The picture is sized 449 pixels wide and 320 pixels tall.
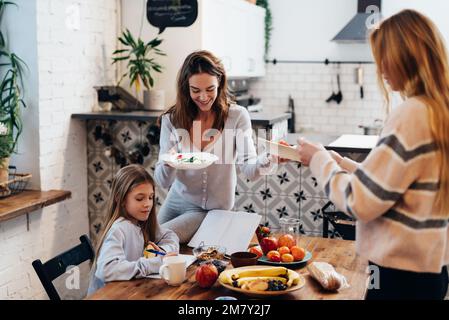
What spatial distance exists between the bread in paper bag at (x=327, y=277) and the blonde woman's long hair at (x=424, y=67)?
45 cm

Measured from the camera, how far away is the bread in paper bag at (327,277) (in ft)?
6.24

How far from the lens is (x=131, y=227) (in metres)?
2.29

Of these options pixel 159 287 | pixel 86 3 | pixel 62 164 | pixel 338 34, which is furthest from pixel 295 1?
pixel 159 287

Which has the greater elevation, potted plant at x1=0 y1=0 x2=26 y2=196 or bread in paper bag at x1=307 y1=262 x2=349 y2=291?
potted plant at x1=0 y1=0 x2=26 y2=196

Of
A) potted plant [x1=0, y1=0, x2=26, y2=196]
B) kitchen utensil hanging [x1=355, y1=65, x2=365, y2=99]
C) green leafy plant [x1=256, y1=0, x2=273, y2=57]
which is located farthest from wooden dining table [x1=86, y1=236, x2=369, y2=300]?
green leafy plant [x1=256, y1=0, x2=273, y2=57]

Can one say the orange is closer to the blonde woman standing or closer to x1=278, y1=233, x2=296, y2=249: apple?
x1=278, y1=233, x2=296, y2=249: apple

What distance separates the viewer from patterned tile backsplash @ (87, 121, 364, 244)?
142 inches

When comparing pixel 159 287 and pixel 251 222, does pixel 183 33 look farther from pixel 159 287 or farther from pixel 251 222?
pixel 159 287

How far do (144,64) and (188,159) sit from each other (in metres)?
1.58

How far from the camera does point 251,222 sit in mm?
2457

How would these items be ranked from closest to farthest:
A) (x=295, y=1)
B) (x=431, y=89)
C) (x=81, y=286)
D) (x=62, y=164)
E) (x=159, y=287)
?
(x=431, y=89)
(x=159, y=287)
(x=62, y=164)
(x=81, y=286)
(x=295, y=1)

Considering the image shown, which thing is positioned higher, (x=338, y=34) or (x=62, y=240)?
(x=338, y=34)

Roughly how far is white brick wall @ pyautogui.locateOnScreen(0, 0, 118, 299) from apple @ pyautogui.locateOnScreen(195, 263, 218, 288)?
65.7 inches

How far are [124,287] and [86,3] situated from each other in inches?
95.2
